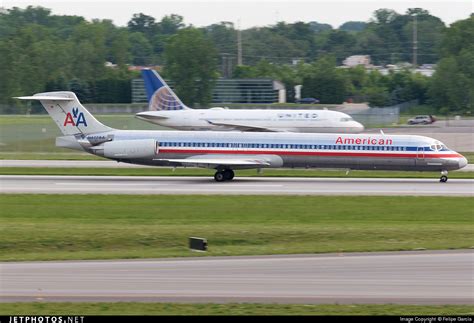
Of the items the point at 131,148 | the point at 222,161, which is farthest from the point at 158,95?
the point at 222,161

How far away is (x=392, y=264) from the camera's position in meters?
21.1

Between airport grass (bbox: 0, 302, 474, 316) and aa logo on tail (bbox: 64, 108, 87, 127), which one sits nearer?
airport grass (bbox: 0, 302, 474, 316)

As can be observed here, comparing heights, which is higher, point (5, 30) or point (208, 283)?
point (5, 30)

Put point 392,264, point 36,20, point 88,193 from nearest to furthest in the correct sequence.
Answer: point 392,264 → point 88,193 → point 36,20

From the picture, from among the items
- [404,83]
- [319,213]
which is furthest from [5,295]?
[404,83]

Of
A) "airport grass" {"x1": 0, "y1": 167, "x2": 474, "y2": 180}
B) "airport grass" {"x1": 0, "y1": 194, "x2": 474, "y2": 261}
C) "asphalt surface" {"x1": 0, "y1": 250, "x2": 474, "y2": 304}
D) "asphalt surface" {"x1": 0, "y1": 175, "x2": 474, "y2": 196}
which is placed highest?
"asphalt surface" {"x1": 0, "y1": 250, "x2": 474, "y2": 304}

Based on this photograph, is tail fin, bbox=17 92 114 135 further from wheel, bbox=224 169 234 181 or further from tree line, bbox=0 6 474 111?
tree line, bbox=0 6 474 111

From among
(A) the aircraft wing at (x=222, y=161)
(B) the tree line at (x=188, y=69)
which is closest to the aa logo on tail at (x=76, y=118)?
(A) the aircraft wing at (x=222, y=161)

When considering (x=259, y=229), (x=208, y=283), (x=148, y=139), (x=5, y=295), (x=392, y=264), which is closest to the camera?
(x=5, y=295)

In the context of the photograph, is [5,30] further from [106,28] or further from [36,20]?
[36,20]

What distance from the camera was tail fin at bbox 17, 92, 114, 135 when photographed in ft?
144

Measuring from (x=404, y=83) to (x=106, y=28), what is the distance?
2244 inches

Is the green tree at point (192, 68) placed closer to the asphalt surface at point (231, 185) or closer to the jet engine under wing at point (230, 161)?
the jet engine under wing at point (230, 161)

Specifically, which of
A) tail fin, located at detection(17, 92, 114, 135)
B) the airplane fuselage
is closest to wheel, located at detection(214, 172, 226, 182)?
the airplane fuselage
